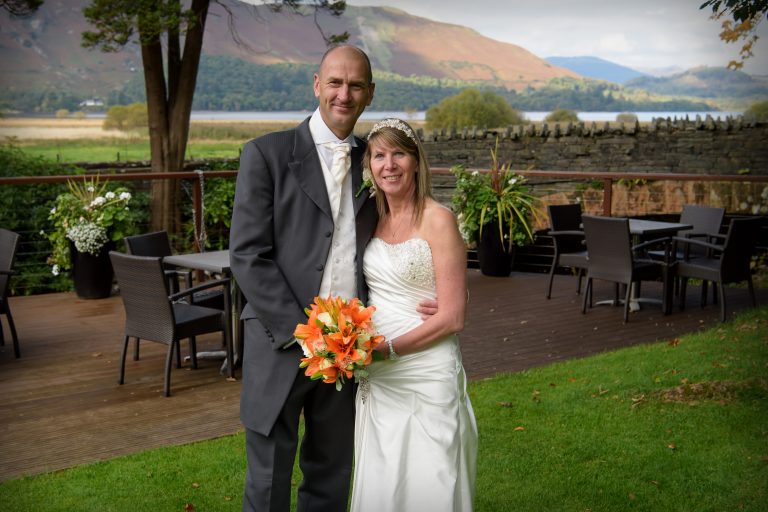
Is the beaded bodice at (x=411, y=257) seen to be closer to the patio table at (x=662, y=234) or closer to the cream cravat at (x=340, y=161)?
the cream cravat at (x=340, y=161)

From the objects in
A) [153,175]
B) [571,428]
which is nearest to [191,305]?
[571,428]

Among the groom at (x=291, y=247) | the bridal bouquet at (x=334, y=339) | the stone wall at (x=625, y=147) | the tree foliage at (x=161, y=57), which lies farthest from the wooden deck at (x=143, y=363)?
the stone wall at (x=625, y=147)

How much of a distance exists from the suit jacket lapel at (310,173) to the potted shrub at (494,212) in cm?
641

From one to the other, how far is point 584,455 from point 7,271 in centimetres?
410

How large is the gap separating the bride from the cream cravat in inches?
2.9

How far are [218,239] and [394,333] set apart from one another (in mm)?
8180

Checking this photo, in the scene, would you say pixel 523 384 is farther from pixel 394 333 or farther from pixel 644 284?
pixel 644 284

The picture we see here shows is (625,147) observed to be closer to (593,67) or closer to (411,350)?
(411,350)

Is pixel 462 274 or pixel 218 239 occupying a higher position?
pixel 462 274

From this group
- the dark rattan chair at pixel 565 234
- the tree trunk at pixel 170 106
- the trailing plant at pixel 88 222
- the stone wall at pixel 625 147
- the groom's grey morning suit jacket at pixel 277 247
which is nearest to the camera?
the groom's grey morning suit jacket at pixel 277 247

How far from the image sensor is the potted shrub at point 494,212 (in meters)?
8.89

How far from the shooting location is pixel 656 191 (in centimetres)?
→ 1327

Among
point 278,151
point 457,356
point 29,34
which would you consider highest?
point 29,34

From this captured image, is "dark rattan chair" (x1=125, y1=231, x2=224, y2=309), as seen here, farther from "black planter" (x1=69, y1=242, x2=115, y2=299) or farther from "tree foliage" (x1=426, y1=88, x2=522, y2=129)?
"tree foliage" (x1=426, y1=88, x2=522, y2=129)
